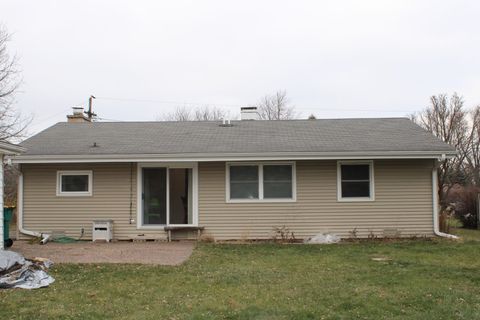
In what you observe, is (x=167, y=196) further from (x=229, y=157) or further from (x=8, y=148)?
(x=8, y=148)

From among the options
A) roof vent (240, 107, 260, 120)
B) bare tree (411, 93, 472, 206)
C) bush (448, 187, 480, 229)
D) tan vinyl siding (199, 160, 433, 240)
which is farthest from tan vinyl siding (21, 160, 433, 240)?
bare tree (411, 93, 472, 206)

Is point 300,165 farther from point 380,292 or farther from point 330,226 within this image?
point 380,292

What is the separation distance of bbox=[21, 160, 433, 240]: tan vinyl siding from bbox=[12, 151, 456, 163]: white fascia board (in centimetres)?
57

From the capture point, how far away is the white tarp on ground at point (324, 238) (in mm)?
13344

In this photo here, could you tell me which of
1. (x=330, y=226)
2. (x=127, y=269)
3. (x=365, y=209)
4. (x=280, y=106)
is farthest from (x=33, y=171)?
(x=280, y=106)

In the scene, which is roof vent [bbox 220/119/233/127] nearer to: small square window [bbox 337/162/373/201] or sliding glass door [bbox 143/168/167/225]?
sliding glass door [bbox 143/168/167/225]

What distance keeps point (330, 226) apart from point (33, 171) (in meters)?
8.23

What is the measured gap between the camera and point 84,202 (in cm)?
1388

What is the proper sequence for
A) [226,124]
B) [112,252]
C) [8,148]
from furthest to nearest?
1. [226,124]
2. [112,252]
3. [8,148]

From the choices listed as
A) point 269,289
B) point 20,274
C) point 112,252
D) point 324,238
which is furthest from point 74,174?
point 269,289

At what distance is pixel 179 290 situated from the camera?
736 centimetres

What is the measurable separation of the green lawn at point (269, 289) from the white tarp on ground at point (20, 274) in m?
0.26

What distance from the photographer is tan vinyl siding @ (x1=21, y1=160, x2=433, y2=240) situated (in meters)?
13.7

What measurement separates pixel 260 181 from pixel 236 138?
1808 mm
